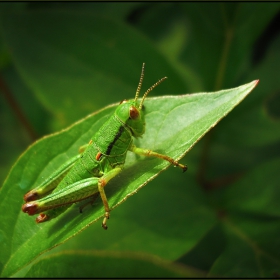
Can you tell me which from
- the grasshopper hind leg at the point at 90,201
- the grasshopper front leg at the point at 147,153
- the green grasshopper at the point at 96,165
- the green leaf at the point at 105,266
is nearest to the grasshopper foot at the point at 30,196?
the green grasshopper at the point at 96,165

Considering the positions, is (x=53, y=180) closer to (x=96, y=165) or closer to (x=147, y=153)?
(x=96, y=165)

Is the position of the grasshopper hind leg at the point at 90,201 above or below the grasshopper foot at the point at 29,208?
below

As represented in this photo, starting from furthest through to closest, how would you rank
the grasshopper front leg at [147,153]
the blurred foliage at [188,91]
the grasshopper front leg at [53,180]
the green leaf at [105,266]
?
the blurred foliage at [188,91] → the grasshopper front leg at [53,180] → the grasshopper front leg at [147,153] → the green leaf at [105,266]

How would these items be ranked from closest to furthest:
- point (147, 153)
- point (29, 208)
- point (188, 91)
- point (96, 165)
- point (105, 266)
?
point (105, 266) → point (29, 208) → point (147, 153) → point (96, 165) → point (188, 91)

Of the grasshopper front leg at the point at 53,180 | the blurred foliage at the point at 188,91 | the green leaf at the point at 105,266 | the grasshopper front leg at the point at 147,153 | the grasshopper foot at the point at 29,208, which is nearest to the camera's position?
the green leaf at the point at 105,266

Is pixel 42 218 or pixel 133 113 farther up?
pixel 133 113

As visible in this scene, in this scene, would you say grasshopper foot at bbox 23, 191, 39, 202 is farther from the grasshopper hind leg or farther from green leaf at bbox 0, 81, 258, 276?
the grasshopper hind leg

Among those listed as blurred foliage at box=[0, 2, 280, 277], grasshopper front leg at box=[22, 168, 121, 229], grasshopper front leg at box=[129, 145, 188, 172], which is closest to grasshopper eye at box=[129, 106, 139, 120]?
grasshopper front leg at box=[129, 145, 188, 172]

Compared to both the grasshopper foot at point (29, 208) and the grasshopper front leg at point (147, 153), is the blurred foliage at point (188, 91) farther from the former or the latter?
the grasshopper front leg at point (147, 153)

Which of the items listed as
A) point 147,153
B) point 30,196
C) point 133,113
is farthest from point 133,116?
point 30,196
